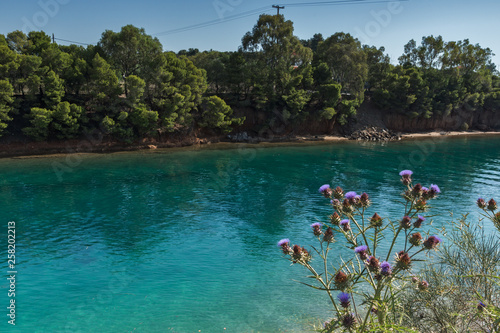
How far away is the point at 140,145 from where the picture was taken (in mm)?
47969

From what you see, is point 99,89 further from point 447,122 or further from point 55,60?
point 447,122

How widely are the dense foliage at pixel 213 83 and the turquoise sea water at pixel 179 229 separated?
723cm

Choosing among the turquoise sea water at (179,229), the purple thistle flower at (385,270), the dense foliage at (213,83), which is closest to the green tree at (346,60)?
the dense foliage at (213,83)

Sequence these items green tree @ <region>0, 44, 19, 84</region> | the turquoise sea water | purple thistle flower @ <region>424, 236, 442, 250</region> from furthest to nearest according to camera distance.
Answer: green tree @ <region>0, 44, 19, 84</region> → the turquoise sea water → purple thistle flower @ <region>424, 236, 442, 250</region>

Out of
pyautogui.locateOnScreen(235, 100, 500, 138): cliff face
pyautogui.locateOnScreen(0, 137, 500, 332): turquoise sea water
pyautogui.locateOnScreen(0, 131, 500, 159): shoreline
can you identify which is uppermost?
pyautogui.locateOnScreen(235, 100, 500, 138): cliff face

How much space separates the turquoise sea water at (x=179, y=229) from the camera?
459 inches

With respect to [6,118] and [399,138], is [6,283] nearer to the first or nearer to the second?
[6,118]

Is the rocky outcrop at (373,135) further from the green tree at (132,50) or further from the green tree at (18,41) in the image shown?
the green tree at (18,41)

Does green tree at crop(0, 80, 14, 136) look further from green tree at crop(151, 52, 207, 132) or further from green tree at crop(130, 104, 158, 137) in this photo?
green tree at crop(151, 52, 207, 132)

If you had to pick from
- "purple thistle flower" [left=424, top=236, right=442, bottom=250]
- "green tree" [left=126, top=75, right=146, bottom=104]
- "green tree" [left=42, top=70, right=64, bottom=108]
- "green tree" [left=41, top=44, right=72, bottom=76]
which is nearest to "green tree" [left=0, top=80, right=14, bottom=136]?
"green tree" [left=42, top=70, right=64, bottom=108]

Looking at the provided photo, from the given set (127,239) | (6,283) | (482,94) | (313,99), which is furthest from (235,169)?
(482,94)

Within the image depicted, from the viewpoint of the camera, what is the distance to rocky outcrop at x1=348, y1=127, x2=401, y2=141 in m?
62.9

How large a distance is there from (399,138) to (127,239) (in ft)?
192

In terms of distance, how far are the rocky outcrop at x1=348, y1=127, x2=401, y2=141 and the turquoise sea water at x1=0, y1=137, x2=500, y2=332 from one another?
64.4 feet
